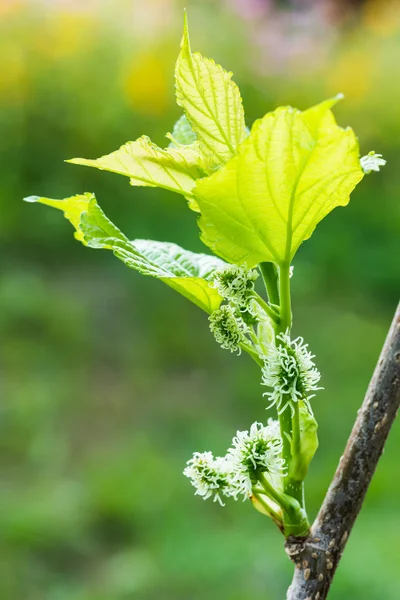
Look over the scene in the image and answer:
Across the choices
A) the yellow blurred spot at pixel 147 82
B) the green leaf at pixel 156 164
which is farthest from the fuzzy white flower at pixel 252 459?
the yellow blurred spot at pixel 147 82

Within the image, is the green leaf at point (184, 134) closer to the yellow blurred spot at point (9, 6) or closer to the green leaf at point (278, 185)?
the green leaf at point (278, 185)

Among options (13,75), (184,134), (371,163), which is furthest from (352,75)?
(371,163)

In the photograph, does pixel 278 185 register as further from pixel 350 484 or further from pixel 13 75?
pixel 13 75

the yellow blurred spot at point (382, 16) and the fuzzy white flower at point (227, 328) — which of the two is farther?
the yellow blurred spot at point (382, 16)

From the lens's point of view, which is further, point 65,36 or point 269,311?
point 65,36

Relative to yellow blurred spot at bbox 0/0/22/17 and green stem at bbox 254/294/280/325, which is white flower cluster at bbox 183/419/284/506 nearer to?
green stem at bbox 254/294/280/325

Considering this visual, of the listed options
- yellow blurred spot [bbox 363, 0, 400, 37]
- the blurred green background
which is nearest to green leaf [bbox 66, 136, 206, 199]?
the blurred green background

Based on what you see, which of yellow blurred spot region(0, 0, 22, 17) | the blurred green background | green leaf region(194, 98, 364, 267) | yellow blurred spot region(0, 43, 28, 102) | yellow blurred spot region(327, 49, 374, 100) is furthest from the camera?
yellow blurred spot region(327, 49, 374, 100)
